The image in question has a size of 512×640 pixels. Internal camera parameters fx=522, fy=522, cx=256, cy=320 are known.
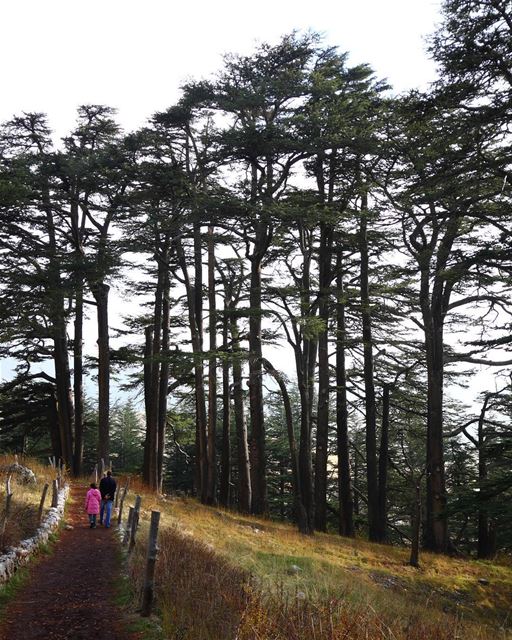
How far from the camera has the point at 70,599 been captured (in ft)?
24.3

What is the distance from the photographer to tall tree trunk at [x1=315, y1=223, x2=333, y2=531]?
19.8m

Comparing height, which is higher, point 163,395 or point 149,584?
point 163,395

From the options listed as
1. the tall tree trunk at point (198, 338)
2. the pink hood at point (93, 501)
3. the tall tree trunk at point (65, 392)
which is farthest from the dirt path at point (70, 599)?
the tall tree trunk at point (65, 392)

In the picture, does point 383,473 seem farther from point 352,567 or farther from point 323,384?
point 352,567

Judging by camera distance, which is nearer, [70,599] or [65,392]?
[70,599]

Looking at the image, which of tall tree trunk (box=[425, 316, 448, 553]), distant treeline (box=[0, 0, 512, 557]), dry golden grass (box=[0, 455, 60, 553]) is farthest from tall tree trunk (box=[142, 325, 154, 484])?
tall tree trunk (box=[425, 316, 448, 553])

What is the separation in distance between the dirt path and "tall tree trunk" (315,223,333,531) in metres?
11.0

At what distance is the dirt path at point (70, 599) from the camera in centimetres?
612

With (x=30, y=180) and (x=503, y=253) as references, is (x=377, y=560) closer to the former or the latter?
(x=503, y=253)

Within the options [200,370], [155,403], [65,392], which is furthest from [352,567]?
[65,392]

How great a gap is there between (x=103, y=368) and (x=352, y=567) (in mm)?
14318

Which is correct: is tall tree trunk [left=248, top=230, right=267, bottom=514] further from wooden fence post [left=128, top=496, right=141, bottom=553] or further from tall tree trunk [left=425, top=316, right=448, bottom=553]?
wooden fence post [left=128, top=496, right=141, bottom=553]

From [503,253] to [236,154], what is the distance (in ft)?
30.3

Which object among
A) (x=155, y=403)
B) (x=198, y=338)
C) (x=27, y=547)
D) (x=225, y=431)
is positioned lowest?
(x=27, y=547)
